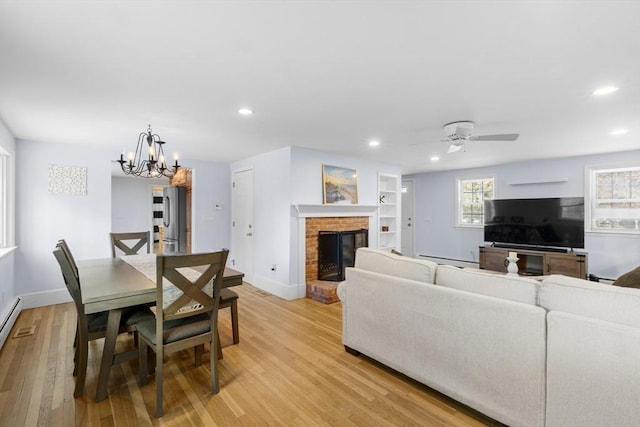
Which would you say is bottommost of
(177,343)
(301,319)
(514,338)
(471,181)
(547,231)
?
(301,319)

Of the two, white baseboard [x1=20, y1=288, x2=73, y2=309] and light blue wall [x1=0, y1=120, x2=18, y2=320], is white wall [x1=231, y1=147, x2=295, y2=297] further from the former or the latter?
light blue wall [x1=0, y1=120, x2=18, y2=320]

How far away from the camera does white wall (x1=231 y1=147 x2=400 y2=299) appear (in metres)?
4.33

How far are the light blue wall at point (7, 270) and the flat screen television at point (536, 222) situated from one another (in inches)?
289

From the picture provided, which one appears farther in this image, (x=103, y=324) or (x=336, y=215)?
(x=336, y=215)

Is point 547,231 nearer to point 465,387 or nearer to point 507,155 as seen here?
point 507,155

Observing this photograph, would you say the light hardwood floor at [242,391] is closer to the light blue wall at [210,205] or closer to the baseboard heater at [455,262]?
the light blue wall at [210,205]

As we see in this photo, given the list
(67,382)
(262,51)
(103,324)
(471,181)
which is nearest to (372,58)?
(262,51)

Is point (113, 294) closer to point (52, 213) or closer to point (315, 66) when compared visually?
point (315, 66)

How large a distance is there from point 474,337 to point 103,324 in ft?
8.53

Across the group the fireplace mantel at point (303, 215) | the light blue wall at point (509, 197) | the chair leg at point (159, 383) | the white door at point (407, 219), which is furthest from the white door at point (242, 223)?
the light blue wall at point (509, 197)

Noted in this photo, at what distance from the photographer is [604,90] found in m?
2.36

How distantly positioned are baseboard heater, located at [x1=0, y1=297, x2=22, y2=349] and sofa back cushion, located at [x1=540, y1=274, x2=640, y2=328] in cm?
447

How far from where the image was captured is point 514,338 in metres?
1.66

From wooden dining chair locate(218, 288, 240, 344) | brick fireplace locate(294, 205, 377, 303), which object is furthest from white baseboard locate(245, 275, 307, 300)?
wooden dining chair locate(218, 288, 240, 344)
